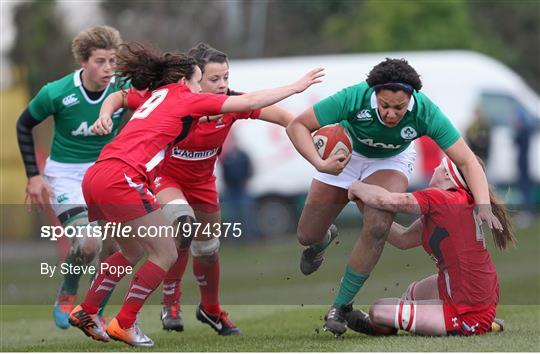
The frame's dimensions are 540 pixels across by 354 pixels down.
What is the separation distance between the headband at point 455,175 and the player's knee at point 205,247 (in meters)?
1.87

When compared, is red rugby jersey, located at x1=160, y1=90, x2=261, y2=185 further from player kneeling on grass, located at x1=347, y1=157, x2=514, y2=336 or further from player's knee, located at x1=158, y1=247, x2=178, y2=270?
player kneeling on grass, located at x1=347, y1=157, x2=514, y2=336

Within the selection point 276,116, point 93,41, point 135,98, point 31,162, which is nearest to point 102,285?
point 135,98

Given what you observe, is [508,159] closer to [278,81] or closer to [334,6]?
[278,81]

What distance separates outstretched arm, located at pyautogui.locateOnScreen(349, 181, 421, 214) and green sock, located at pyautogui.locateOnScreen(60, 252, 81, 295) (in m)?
2.43

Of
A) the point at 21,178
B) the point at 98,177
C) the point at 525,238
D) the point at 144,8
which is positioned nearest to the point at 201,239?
the point at 98,177

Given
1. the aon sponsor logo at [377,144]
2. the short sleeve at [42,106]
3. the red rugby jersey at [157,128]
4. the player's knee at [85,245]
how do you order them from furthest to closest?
the short sleeve at [42,106], the player's knee at [85,245], the aon sponsor logo at [377,144], the red rugby jersey at [157,128]

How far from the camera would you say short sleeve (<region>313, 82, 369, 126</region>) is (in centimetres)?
780

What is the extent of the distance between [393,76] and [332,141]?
896 mm

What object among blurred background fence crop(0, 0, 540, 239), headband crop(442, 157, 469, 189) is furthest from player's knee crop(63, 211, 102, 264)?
blurred background fence crop(0, 0, 540, 239)

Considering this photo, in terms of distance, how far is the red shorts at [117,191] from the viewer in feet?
24.5

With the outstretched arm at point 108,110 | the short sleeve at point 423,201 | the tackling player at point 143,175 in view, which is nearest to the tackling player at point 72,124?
the outstretched arm at point 108,110

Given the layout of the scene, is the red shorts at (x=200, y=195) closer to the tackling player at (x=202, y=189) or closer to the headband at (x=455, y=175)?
the tackling player at (x=202, y=189)

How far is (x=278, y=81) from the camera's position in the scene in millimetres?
20812

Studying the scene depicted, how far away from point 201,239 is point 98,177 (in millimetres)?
1442
